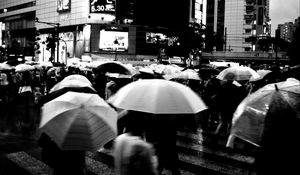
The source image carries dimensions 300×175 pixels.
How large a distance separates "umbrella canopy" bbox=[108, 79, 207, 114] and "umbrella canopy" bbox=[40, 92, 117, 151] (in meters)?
0.54

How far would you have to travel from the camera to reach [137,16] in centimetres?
6794

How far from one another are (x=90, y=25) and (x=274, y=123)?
59202 millimetres

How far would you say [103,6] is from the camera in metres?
62.3

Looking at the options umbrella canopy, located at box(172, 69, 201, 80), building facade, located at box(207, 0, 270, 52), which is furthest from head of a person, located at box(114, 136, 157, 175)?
building facade, located at box(207, 0, 270, 52)

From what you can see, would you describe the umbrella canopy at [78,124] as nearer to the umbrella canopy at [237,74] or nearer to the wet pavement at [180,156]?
the wet pavement at [180,156]

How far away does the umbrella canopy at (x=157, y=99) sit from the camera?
177 inches


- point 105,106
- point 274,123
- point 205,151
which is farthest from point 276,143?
point 205,151

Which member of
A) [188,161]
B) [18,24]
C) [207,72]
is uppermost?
[18,24]

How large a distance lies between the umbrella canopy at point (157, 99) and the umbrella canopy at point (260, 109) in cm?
59

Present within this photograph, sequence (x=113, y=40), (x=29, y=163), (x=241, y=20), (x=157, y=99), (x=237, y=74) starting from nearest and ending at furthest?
(x=157, y=99) → (x=29, y=163) → (x=237, y=74) → (x=113, y=40) → (x=241, y=20)

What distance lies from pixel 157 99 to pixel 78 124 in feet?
3.80

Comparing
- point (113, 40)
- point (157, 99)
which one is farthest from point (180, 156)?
point (113, 40)

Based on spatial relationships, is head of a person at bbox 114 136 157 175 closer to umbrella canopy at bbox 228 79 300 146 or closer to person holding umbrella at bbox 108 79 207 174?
person holding umbrella at bbox 108 79 207 174

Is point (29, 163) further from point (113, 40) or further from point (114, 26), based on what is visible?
point (114, 26)
